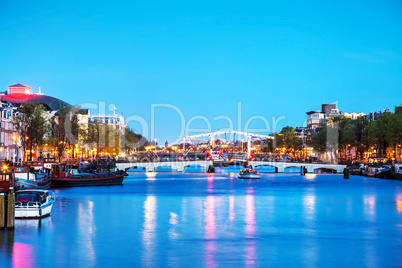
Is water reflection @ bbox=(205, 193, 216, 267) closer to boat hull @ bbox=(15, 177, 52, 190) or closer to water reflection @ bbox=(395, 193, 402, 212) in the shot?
boat hull @ bbox=(15, 177, 52, 190)

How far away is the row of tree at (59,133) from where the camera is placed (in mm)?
87625

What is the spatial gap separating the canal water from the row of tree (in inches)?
1118

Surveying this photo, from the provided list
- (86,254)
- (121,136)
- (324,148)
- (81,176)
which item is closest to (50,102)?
(121,136)

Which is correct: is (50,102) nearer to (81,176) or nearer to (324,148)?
(324,148)

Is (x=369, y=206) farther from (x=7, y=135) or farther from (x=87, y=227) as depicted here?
(x=7, y=135)

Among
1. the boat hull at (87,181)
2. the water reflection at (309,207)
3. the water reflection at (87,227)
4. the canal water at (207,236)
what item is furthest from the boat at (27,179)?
the water reflection at (309,207)

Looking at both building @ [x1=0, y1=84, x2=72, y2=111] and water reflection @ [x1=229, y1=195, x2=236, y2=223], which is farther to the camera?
building @ [x1=0, y1=84, x2=72, y2=111]

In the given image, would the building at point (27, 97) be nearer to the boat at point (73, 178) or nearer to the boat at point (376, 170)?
the boat at point (73, 178)

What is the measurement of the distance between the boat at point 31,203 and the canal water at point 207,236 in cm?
87

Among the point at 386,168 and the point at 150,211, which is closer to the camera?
the point at 150,211

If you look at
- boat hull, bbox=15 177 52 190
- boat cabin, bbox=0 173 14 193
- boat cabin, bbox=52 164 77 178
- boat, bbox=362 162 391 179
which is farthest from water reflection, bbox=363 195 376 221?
boat, bbox=362 162 391 179

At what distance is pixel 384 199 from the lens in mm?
68125

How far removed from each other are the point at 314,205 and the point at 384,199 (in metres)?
11.8

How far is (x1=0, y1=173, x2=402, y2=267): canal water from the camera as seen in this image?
2973 cm
